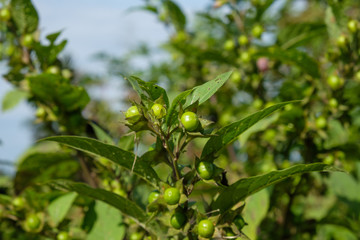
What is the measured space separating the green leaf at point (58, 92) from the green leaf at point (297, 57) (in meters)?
0.86

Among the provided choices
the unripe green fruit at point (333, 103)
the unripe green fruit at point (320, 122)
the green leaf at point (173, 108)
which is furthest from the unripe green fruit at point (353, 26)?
the green leaf at point (173, 108)

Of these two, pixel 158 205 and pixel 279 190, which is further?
pixel 279 190

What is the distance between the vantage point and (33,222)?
1.43 meters

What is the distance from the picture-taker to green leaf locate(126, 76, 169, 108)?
86 cm

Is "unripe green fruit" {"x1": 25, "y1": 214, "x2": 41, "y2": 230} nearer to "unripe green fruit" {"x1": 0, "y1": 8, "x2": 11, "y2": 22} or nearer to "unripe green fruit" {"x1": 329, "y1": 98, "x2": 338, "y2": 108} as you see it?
"unripe green fruit" {"x1": 0, "y1": 8, "x2": 11, "y2": 22}

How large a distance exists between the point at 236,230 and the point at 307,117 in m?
1.00

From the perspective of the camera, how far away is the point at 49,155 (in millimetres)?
1744

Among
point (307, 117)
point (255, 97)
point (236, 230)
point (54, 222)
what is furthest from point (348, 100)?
point (54, 222)

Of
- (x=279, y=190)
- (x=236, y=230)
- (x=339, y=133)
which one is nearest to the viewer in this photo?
(x=236, y=230)

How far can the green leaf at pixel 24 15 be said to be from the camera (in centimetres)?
165

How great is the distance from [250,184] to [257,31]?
1.41 m

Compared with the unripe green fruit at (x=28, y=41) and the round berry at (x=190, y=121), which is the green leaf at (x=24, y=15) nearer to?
the unripe green fruit at (x=28, y=41)

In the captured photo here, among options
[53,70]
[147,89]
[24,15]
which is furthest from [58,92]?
[147,89]

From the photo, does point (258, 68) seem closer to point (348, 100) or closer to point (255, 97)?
point (255, 97)
